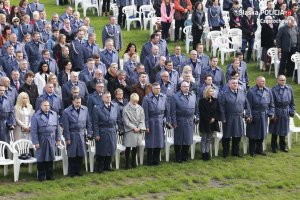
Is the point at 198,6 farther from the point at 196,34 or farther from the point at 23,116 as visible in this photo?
the point at 23,116

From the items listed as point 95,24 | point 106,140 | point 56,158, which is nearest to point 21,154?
point 56,158

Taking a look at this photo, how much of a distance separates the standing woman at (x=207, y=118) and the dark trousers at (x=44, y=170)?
3519 mm

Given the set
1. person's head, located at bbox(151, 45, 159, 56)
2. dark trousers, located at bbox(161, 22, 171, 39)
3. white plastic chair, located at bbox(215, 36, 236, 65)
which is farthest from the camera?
dark trousers, located at bbox(161, 22, 171, 39)

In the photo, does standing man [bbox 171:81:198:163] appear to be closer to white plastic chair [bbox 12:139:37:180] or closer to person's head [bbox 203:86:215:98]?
person's head [bbox 203:86:215:98]

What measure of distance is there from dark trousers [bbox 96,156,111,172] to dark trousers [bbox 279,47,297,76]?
892 cm

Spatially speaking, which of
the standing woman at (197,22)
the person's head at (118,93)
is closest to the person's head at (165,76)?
the person's head at (118,93)

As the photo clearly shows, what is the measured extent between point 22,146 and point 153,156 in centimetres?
289

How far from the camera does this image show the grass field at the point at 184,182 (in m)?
16.1

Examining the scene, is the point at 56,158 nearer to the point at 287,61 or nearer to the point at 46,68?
the point at 46,68

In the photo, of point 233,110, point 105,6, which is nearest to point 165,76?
point 233,110

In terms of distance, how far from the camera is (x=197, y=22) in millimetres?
26312

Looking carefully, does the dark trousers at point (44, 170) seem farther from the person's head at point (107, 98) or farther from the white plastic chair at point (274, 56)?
the white plastic chair at point (274, 56)

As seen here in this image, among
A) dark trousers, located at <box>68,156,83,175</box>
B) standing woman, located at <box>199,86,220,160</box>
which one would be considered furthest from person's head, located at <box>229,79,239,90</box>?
dark trousers, located at <box>68,156,83,175</box>

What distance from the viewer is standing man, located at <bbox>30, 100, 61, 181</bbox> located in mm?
16766
